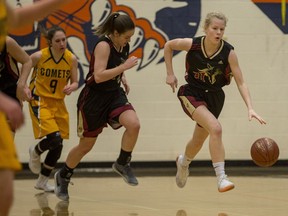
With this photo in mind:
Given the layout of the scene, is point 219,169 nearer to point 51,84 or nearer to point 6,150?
point 51,84

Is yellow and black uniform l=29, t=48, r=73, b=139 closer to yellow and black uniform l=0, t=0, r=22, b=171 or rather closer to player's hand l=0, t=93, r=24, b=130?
yellow and black uniform l=0, t=0, r=22, b=171

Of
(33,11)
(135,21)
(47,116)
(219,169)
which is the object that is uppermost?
(33,11)

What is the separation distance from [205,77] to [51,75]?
2.14 m

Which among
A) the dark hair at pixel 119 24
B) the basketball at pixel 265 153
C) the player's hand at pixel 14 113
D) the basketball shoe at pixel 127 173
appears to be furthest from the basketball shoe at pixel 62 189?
the player's hand at pixel 14 113

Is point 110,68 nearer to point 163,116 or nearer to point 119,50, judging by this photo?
point 119,50

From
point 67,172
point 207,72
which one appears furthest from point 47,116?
point 207,72

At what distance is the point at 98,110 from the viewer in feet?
24.5

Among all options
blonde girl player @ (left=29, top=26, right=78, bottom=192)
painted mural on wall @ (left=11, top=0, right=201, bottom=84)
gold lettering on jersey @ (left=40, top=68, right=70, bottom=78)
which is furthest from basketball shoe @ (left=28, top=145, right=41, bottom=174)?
painted mural on wall @ (left=11, top=0, right=201, bottom=84)

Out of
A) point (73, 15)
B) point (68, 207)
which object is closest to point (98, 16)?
point (73, 15)

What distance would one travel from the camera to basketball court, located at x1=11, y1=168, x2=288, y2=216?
276 inches

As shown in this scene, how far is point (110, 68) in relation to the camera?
24.3 ft

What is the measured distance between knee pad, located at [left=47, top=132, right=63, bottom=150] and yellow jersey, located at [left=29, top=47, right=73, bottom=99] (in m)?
0.56

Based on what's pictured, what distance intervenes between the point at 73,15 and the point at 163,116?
1.98 m

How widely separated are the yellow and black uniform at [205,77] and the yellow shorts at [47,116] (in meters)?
1.72
